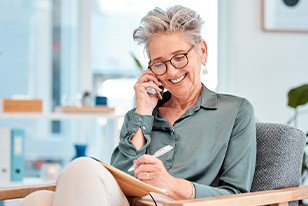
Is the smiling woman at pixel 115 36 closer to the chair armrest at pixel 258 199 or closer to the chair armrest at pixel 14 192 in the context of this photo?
the chair armrest at pixel 14 192

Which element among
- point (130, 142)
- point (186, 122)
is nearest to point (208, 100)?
point (186, 122)

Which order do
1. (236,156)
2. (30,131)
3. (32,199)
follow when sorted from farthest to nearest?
(30,131) < (236,156) < (32,199)

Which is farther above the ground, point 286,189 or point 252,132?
point 252,132

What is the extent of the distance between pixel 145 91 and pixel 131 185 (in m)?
0.50

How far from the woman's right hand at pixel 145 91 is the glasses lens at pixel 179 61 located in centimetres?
11

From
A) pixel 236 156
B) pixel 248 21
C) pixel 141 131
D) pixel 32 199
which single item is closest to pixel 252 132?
pixel 236 156

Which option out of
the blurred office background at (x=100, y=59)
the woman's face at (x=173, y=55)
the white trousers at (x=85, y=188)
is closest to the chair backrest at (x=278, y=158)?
the woman's face at (x=173, y=55)

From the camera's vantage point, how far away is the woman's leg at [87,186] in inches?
64.4

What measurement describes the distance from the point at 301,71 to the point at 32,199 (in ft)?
8.63

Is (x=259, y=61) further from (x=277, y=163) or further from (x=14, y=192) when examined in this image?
(x=14, y=192)

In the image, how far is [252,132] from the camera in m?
2.00

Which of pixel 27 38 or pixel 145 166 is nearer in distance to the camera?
pixel 145 166

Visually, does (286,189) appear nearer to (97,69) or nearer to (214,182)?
(214,182)

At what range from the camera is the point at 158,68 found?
82.5 inches
